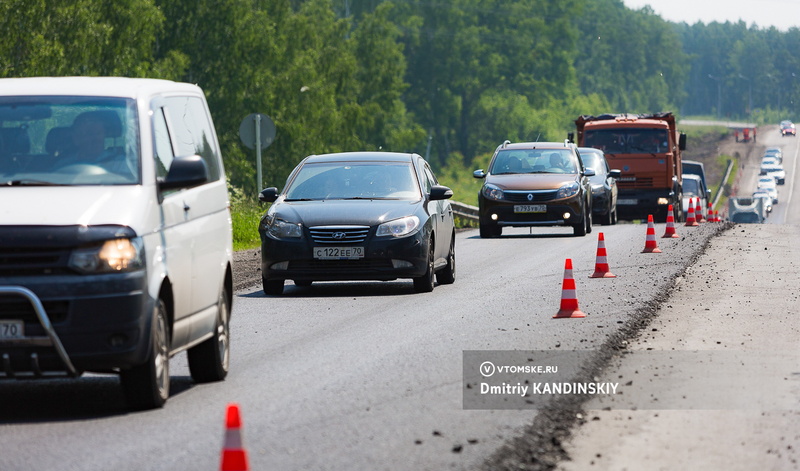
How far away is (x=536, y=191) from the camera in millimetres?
27609

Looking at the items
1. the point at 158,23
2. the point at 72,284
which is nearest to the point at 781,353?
the point at 72,284

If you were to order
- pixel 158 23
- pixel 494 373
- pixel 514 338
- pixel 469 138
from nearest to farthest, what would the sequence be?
pixel 494 373 < pixel 514 338 < pixel 158 23 < pixel 469 138

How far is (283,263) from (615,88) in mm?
146835

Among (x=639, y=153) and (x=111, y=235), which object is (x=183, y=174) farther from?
(x=639, y=153)

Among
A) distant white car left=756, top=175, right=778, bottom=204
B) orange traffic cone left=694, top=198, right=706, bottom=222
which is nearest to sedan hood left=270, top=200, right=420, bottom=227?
orange traffic cone left=694, top=198, right=706, bottom=222

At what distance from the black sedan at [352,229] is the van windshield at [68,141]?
7.06 m

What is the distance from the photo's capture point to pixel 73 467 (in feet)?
21.6

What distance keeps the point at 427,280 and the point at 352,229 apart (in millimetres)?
1114

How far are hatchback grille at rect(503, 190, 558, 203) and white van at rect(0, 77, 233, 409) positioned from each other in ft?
59.8

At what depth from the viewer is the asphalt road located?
22.5 feet

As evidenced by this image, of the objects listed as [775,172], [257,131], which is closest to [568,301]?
[257,131]

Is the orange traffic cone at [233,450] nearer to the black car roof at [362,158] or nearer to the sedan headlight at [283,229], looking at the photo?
the sedan headlight at [283,229]

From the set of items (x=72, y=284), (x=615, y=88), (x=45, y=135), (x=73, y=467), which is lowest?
(x=615, y=88)

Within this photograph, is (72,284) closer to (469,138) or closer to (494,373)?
(494,373)
